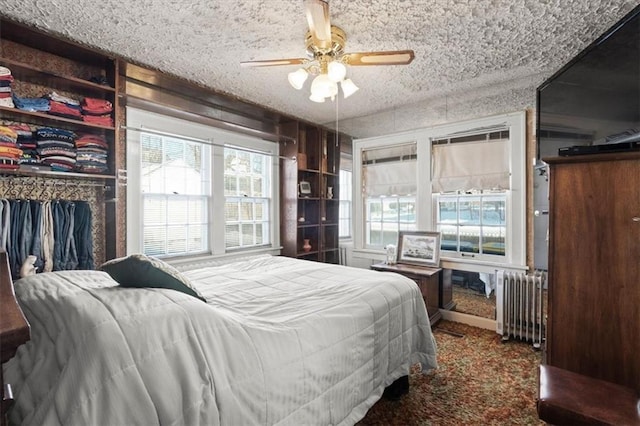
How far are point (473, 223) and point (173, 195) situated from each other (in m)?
3.32

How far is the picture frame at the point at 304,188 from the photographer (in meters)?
Result: 4.37

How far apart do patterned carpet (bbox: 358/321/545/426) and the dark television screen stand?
178cm

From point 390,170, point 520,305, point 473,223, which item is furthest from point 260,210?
point 520,305

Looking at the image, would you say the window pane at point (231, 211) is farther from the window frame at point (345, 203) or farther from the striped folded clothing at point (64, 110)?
the window frame at point (345, 203)

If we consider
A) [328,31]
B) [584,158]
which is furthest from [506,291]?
[328,31]

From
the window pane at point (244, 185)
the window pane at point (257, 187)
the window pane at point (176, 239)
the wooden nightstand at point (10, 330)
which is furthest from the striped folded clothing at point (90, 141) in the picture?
the wooden nightstand at point (10, 330)

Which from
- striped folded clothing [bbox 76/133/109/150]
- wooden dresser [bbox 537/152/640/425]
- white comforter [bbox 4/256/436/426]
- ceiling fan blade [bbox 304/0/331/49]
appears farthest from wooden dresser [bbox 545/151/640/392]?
striped folded clothing [bbox 76/133/109/150]

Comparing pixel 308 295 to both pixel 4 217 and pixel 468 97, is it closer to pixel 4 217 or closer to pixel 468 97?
pixel 4 217

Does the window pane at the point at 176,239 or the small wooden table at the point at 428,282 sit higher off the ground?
the window pane at the point at 176,239

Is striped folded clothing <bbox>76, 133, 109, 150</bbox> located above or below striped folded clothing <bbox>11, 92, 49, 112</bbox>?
below

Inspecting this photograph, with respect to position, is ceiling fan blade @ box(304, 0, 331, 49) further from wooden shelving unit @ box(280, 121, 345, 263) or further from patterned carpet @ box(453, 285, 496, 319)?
patterned carpet @ box(453, 285, 496, 319)

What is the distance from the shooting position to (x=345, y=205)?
17.5 feet

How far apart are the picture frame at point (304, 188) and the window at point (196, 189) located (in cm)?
37

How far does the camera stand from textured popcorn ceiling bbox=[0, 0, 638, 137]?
1.92 m
